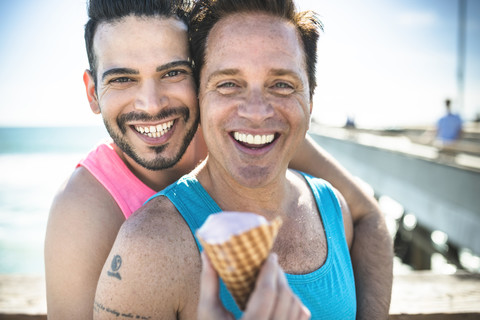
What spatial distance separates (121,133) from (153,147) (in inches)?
10.3

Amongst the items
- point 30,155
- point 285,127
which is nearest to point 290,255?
point 285,127

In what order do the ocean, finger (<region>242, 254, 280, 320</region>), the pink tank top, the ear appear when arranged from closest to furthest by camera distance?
finger (<region>242, 254, 280, 320</region>) < the pink tank top < the ear < the ocean

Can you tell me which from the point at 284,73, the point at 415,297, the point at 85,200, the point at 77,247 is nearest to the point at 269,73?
the point at 284,73

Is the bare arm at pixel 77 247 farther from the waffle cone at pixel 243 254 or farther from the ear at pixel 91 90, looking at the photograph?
the waffle cone at pixel 243 254

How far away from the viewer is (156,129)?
2.60 m

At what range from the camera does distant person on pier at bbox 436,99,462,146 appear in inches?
498

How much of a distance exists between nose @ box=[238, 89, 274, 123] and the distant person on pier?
12.7m

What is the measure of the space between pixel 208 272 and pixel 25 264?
17.9 m

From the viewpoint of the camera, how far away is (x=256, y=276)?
1187mm

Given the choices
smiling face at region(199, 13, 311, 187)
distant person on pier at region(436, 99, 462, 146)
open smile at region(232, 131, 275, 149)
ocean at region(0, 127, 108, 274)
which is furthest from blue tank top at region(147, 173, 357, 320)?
distant person on pier at region(436, 99, 462, 146)

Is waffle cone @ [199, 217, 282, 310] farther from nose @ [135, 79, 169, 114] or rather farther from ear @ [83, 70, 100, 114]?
ear @ [83, 70, 100, 114]

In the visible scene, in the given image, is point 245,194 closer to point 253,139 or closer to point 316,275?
point 253,139

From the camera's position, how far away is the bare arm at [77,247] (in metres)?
2.28

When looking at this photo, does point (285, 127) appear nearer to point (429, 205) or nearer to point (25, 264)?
point (429, 205)
